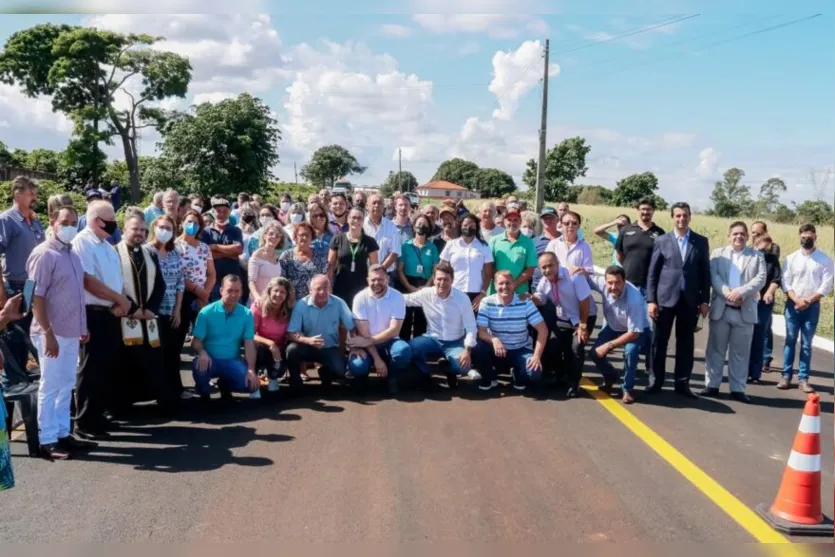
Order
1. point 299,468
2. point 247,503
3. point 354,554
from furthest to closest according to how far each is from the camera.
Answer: point 299,468, point 247,503, point 354,554

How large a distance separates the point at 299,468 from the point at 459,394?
244 centimetres

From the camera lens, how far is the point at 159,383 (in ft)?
20.4

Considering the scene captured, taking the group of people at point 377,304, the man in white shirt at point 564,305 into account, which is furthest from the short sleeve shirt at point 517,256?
the man in white shirt at point 564,305

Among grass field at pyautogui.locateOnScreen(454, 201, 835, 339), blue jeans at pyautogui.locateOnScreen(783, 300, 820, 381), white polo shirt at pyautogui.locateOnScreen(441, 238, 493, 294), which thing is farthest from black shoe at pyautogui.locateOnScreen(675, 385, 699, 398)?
white polo shirt at pyautogui.locateOnScreen(441, 238, 493, 294)

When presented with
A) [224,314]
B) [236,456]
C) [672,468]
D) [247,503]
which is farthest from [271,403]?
[672,468]

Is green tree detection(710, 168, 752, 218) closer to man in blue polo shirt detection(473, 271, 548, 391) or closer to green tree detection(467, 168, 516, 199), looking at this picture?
green tree detection(467, 168, 516, 199)

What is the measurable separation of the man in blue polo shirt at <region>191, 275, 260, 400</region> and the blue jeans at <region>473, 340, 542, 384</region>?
2241 millimetres

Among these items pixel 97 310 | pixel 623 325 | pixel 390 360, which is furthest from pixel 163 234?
pixel 623 325

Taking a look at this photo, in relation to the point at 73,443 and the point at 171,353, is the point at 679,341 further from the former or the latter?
the point at 73,443

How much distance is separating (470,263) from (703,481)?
3.84m

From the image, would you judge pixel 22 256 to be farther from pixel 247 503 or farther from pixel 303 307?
pixel 247 503

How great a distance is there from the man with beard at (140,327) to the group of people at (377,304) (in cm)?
1

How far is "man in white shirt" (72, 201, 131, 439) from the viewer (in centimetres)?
551

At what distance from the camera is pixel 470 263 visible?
8102 millimetres
